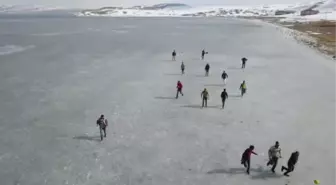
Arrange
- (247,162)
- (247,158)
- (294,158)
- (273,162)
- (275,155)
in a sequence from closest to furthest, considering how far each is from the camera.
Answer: (294,158) < (275,155) < (247,158) < (273,162) < (247,162)

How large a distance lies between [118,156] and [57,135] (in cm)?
433

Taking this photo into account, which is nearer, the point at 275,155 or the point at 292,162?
the point at 292,162

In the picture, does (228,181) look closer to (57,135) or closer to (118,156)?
(118,156)

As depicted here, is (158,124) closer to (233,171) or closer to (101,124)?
(101,124)

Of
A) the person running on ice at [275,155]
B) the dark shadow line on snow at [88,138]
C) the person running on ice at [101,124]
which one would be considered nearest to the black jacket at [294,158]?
the person running on ice at [275,155]

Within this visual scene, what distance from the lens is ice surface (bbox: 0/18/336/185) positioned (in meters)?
14.9

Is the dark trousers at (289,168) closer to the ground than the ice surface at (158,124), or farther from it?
farther from it

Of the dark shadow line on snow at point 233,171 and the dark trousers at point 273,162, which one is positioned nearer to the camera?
the dark trousers at point 273,162

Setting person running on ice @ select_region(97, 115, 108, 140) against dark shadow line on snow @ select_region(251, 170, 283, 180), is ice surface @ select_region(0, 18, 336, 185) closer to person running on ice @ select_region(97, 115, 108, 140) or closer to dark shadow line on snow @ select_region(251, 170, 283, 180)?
dark shadow line on snow @ select_region(251, 170, 283, 180)

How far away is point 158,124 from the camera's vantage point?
20.8 meters

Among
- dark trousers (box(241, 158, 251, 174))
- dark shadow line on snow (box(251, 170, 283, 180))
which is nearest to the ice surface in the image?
dark shadow line on snow (box(251, 170, 283, 180))

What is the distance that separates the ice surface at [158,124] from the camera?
1494 centimetres

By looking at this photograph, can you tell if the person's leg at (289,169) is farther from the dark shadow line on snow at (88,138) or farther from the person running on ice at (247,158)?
the dark shadow line on snow at (88,138)

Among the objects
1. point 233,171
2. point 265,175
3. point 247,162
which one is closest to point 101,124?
point 233,171
